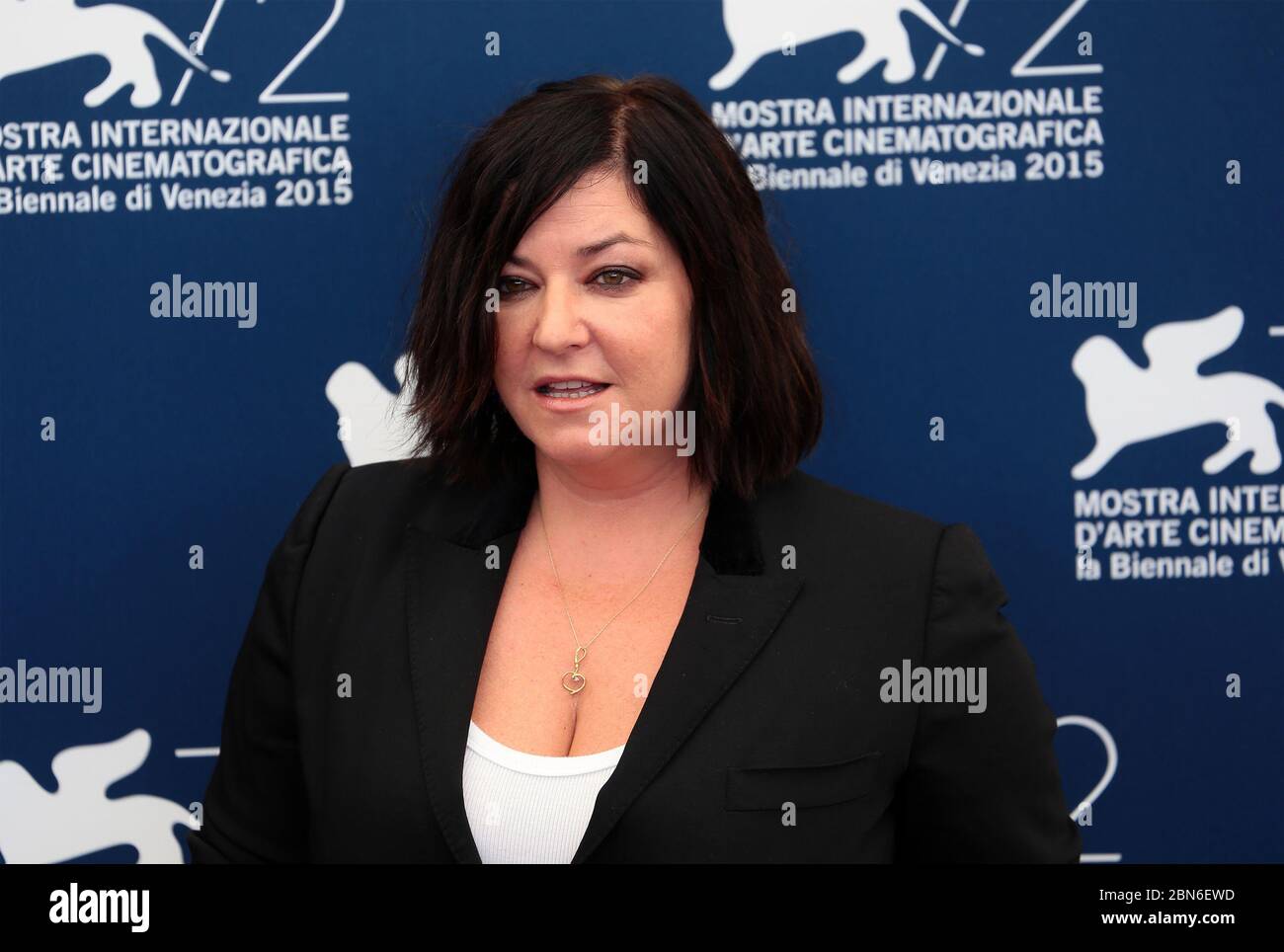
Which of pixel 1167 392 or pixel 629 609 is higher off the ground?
pixel 1167 392

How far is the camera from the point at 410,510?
Result: 1.71 metres

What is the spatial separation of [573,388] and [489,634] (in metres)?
0.34

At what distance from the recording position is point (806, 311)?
2092 millimetres

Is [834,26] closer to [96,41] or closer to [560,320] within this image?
[560,320]

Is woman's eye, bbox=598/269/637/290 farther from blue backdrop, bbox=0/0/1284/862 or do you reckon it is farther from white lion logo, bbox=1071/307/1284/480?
white lion logo, bbox=1071/307/1284/480

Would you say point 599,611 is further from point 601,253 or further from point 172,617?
point 172,617

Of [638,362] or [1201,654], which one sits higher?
[638,362]

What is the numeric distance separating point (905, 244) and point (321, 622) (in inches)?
44.8

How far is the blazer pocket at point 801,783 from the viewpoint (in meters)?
1.46

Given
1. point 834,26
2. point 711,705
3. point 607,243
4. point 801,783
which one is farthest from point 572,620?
point 834,26

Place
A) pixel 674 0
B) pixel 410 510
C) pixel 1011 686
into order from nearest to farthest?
pixel 1011 686 < pixel 410 510 < pixel 674 0
